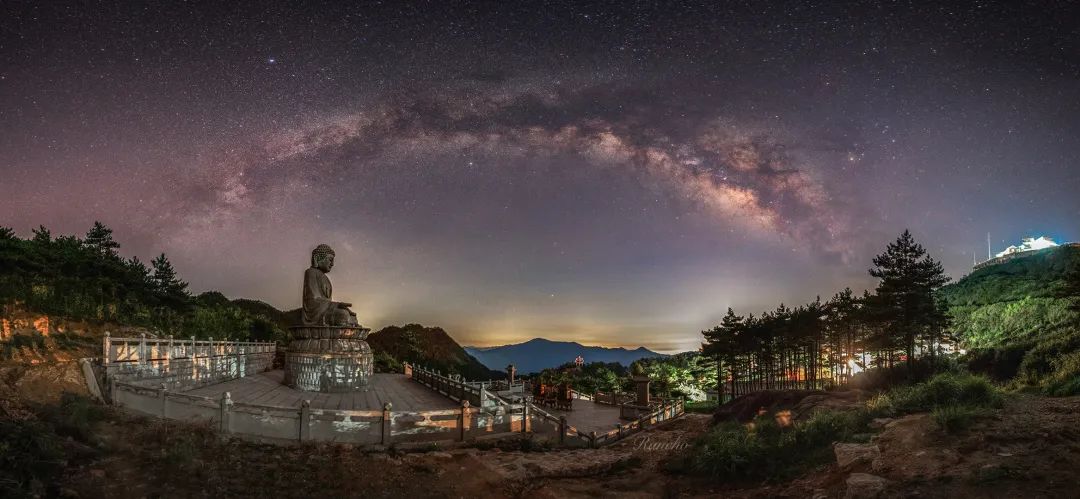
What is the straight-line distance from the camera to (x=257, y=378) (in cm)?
2391

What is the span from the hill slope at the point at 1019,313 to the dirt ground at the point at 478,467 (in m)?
12.5

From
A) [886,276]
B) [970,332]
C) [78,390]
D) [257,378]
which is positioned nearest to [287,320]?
[257,378]

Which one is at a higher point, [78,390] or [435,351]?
[78,390]

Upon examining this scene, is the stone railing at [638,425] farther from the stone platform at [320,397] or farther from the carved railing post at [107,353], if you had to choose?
the carved railing post at [107,353]

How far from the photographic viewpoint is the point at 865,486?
943cm

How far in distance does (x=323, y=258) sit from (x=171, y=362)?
767cm

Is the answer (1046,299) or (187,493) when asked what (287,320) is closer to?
(187,493)

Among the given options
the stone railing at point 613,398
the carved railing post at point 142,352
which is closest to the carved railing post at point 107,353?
the carved railing post at point 142,352

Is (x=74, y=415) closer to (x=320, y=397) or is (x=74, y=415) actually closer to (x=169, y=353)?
(x=169, y=353)

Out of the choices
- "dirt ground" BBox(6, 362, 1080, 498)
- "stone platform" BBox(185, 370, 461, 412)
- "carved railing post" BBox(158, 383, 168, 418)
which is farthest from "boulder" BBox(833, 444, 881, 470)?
"carved railing post" BBox(158, 383, 168, 418)

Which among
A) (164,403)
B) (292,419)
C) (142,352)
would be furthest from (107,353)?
(292,419)

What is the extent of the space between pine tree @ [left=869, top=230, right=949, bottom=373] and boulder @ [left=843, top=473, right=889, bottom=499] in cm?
2478

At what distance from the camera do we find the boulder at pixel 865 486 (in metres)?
9.20

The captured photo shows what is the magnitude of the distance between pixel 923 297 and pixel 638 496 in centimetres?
2707
